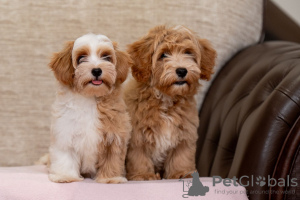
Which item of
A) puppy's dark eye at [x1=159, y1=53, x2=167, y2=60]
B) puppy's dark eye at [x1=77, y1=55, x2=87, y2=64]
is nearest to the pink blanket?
puppy's dark eye at [x1=77, y1=55, x2=87, y2=64]

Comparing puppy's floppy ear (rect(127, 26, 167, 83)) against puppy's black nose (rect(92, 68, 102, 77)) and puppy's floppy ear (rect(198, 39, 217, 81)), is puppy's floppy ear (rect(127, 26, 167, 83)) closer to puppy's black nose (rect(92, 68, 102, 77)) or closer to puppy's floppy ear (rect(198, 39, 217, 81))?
puppy's floppy ear (rect(198, 39, 217, 81))

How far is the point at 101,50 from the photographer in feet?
5.77

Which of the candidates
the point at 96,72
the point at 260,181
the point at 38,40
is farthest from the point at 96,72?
the point at 38,40

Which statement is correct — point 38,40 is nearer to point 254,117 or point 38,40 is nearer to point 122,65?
point 122,65

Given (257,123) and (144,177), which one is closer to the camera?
(257,123)

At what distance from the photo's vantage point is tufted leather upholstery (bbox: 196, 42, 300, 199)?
65.6 inches

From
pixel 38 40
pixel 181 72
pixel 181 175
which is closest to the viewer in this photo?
pixel 181 72

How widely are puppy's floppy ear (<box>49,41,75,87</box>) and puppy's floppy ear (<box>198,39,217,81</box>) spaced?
2.32 feet

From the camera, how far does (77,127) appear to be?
1.76 m

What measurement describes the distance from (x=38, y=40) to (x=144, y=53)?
0.89m

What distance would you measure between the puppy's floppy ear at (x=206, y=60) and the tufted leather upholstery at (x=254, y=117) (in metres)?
0.21

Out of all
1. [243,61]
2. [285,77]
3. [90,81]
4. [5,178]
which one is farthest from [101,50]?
[243,61]

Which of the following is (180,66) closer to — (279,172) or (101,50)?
(101,50)

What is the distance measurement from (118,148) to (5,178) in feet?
1.65
